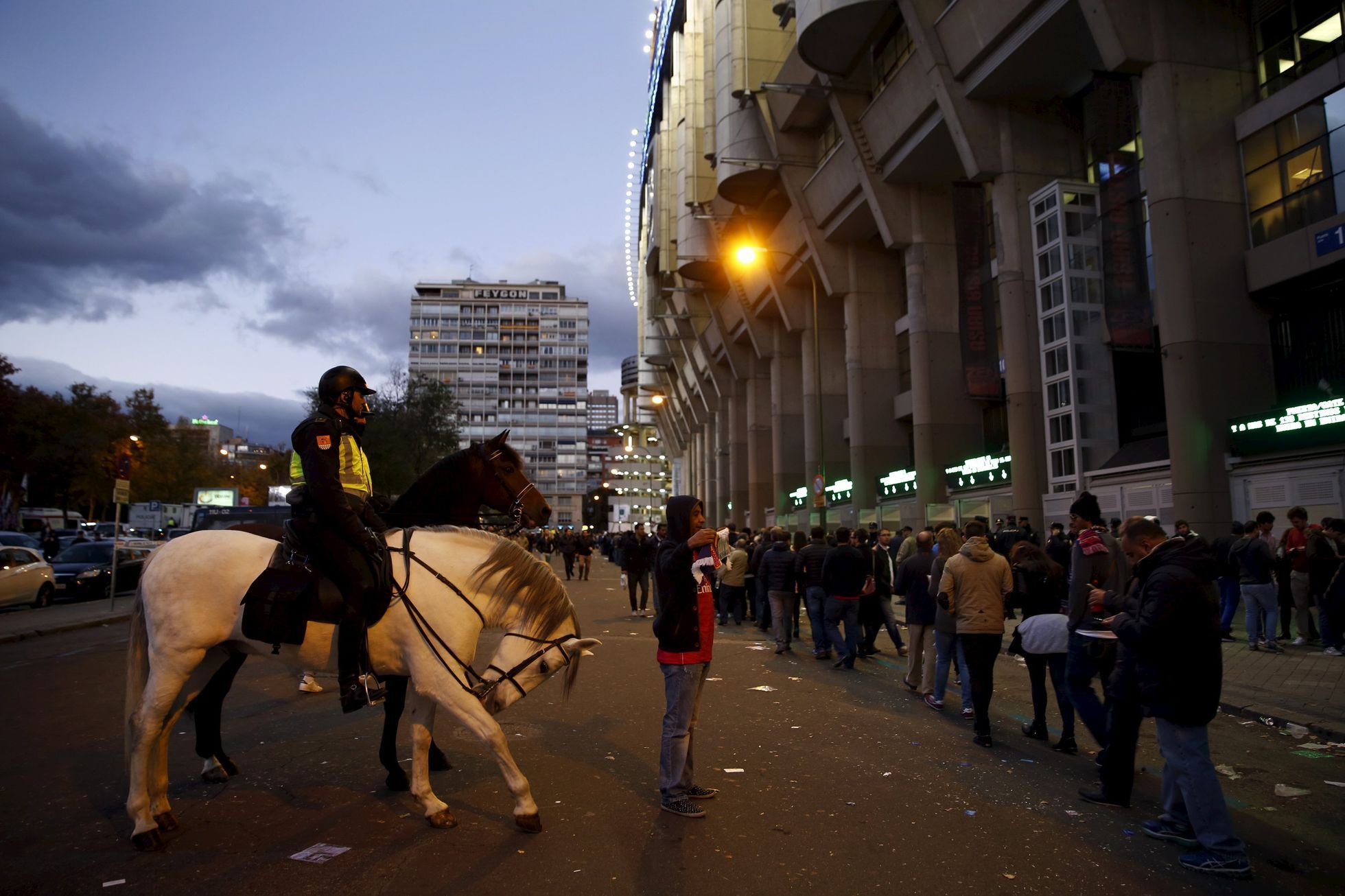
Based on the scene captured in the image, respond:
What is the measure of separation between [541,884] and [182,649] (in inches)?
104

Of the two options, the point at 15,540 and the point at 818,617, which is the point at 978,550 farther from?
the point at 15,540

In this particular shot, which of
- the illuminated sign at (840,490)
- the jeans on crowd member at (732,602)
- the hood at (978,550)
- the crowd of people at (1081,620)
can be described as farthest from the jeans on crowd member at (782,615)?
the illuminated sign at (840,490)

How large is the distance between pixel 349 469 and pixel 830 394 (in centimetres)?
4225

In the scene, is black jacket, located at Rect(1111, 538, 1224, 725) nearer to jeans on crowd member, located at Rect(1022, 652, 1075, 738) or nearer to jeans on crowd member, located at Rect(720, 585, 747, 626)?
jeans on crowd member, located at Rect(1022, 652, 1075, 738)

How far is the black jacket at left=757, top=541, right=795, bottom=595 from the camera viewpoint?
44.0 ft

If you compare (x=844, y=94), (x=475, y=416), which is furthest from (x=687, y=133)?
(x=475, y=416)

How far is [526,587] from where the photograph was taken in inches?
213

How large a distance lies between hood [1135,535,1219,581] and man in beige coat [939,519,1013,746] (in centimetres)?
232

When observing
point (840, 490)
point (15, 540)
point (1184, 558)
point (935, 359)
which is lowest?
point (1184, 558)

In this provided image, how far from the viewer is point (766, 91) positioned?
38.8m

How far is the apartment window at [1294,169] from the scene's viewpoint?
19.2 meters

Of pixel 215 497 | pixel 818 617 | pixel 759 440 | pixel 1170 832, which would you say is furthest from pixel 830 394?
pixel 1170 832

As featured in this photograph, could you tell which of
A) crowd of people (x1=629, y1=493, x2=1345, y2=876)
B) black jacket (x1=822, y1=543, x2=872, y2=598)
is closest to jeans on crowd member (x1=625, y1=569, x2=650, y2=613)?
crowd of people (x1=629, y1=493, x2=1345, y2=876)

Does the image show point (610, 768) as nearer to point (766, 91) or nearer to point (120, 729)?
point (120, 729)
